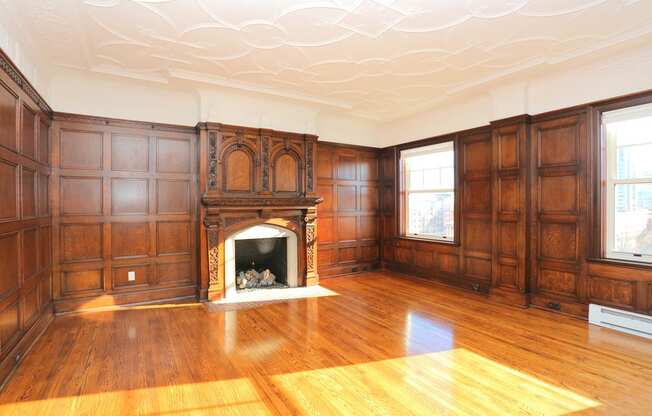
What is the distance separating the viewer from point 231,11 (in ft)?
9.72

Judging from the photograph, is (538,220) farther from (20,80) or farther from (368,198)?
(20,80)

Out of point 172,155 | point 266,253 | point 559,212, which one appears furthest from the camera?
point 266,253

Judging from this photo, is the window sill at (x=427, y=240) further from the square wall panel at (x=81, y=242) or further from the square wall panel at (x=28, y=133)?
the square wall panel at (x=28, y=133)

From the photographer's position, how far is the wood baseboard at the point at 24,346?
105 inches

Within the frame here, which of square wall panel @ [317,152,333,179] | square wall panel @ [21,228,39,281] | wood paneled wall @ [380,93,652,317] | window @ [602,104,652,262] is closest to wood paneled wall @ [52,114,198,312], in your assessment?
square wall panel @ [21,228,39,281]

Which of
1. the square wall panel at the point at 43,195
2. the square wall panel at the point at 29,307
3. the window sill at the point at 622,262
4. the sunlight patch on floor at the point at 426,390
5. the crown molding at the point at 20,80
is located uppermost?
the crown molding at the point at 20,80

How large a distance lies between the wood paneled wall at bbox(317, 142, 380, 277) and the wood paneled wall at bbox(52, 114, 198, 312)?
7.47 ft

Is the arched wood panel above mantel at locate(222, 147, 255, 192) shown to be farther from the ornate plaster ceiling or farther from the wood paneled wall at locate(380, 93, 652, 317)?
the wood paneled wall at locate(380, 93, 652, 317)

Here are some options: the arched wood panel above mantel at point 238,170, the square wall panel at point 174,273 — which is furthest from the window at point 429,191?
the square wall panel at point 174,273

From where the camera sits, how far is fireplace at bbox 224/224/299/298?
5348 millimetres

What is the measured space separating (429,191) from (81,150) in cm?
525

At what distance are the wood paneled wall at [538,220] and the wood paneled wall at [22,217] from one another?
537 cm

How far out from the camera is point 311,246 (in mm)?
5703

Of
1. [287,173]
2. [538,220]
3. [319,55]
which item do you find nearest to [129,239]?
[287,173]
